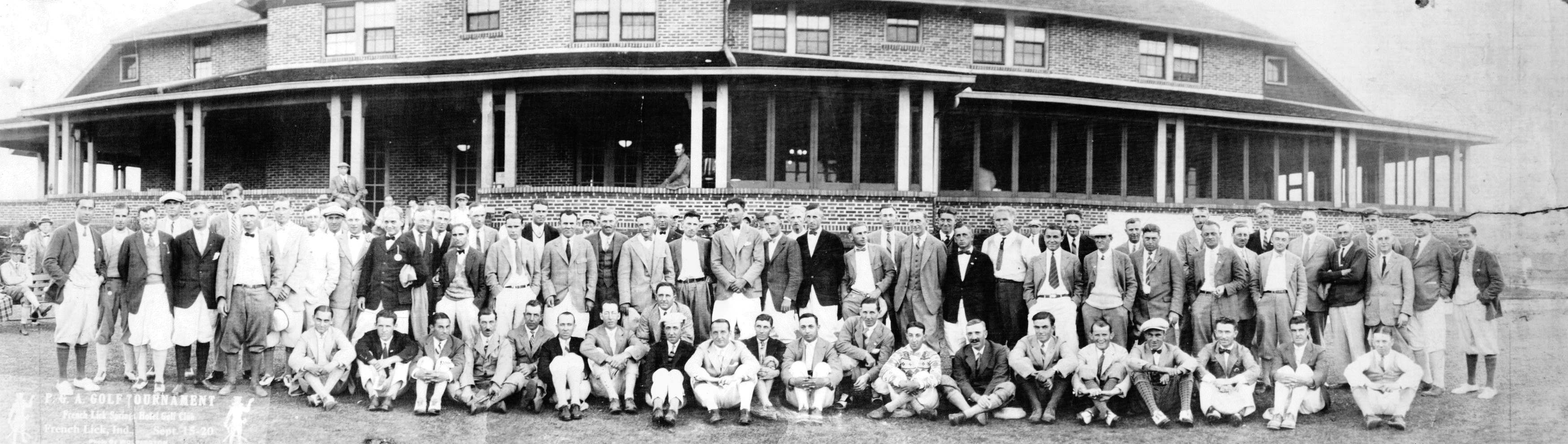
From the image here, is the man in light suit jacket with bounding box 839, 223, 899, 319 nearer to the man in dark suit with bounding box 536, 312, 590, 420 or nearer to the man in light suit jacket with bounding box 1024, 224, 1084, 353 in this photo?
the man in light suit jacket with bounding box 1024, 224, 1084, 353

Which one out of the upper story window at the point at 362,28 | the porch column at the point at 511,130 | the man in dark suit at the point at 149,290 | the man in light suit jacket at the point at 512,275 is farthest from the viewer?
the upper story window at the point at 362,28

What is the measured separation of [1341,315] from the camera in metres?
7.28

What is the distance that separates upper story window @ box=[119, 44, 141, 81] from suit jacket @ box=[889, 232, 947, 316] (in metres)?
18.4

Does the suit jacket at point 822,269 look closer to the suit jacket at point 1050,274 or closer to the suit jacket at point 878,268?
the suit jacket at point 878,268

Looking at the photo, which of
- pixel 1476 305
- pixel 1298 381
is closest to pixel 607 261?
pixel 1298 381

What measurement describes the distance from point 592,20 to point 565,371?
992 centimetres

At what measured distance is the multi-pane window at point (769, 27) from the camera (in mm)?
15594

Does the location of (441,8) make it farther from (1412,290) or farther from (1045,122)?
(1412,290)

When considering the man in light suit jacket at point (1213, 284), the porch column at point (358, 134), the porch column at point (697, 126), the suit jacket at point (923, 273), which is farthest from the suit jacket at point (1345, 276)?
the porch column at point (358, 134)

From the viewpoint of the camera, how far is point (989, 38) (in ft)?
54.5

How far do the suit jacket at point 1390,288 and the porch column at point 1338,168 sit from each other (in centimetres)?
922

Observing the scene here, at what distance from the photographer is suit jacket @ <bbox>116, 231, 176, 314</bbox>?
21.9 ft

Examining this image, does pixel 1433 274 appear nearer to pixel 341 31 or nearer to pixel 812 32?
pixel 812 32

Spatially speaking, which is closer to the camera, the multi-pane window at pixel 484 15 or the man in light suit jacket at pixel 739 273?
the man in light suit jacket at pixel 739 273
